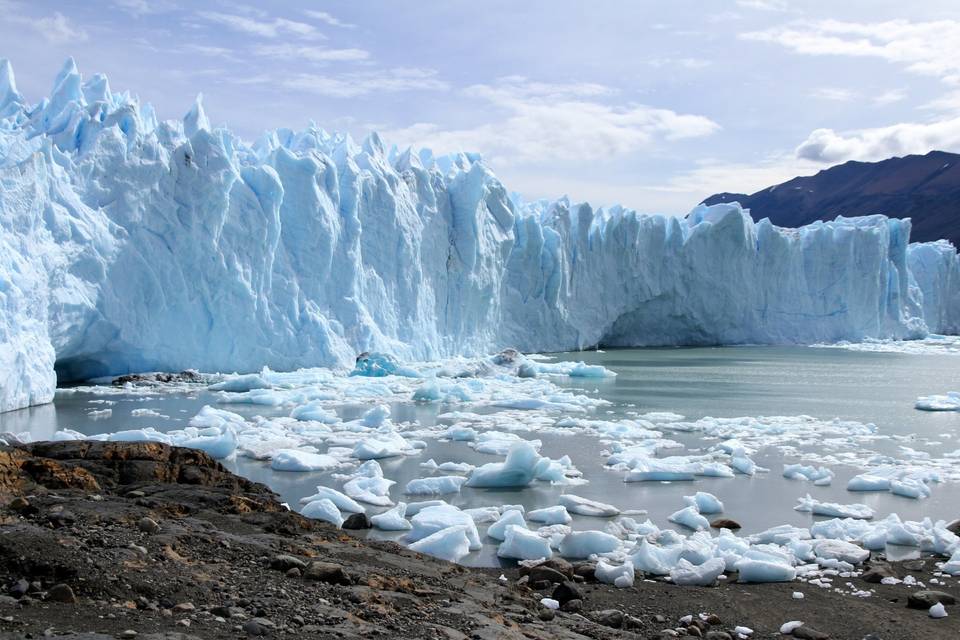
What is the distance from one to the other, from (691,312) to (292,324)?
16.6 m

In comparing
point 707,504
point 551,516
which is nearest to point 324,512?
point 551,516

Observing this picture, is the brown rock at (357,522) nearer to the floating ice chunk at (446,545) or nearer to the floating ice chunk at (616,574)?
the floating ice chunk at (446,545)

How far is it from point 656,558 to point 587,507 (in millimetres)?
1443

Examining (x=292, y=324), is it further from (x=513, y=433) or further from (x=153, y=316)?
(x=513, y=433)

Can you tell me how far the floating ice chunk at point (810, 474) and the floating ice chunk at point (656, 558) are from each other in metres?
3.12

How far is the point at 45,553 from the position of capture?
3.14 metres

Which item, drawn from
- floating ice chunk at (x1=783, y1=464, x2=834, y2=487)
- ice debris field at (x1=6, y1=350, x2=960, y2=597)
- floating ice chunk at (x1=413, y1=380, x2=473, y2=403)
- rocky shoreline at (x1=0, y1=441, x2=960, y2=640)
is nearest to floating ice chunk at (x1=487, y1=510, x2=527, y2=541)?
ice debris field at (x1=6, y1=350, x2=960, y2=597)

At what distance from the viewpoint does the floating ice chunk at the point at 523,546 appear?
5184mm

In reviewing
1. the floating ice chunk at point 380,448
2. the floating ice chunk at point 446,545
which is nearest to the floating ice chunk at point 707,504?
the floating ice chunk at point 446,545

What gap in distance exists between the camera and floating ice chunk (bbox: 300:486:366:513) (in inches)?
246

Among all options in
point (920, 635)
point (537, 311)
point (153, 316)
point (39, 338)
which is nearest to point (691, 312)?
point (537, 311)

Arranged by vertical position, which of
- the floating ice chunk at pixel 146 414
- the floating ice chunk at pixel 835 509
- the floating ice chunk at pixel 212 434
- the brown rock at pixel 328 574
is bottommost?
the floating ice chunk at pixel 835 509

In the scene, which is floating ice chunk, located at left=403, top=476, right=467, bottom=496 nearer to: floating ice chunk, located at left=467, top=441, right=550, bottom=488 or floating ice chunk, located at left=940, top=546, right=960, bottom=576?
floating ice chunk, located at left=467, top=441, right=550, bottom=488

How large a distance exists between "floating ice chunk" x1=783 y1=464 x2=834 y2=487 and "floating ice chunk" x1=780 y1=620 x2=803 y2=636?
3.75m
